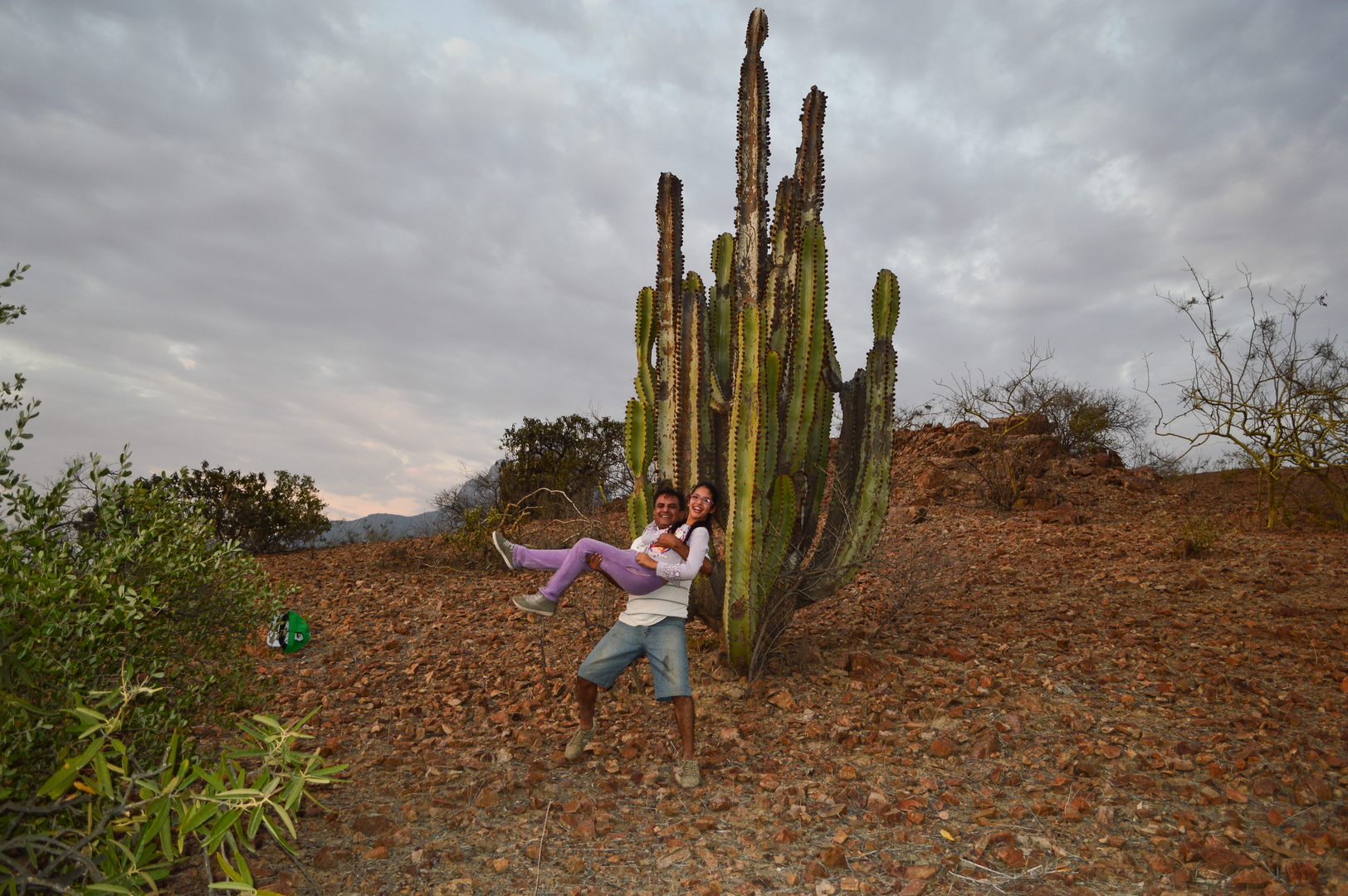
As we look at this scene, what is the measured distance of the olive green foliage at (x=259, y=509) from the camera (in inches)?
402

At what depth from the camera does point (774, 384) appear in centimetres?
479

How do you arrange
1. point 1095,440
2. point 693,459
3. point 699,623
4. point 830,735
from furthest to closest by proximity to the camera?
point 1095,440 < point 699,623 < point 693,459 < point 830,735

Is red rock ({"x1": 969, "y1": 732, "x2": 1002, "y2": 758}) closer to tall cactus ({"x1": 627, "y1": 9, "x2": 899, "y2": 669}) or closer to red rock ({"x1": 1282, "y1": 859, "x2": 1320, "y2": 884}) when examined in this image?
red rock ({"x1": 1282, "y1": 859, "x2": 1320, "y2": 884})

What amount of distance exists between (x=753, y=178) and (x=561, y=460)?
7776 millimetres

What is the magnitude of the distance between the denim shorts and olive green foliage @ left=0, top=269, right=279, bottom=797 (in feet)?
5.64

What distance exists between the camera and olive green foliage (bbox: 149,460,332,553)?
10203 mm

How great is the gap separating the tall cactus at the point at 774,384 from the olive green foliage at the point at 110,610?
8.88ft

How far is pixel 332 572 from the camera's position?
882 cm

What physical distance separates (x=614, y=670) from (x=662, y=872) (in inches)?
41.7

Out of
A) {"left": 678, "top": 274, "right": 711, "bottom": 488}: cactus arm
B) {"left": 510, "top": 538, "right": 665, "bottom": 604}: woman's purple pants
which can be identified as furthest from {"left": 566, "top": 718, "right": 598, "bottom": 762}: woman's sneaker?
{"left": 678, "top": 274, "right": 711, "bottom": 488}: cactus arm

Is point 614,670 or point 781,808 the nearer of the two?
point 781,808

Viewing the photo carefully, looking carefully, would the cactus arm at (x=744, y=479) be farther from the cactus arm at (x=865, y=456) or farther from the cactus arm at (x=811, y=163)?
the cactus arm at (x=811, y=163)

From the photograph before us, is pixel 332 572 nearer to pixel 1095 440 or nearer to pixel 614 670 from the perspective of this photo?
pixel 614 670

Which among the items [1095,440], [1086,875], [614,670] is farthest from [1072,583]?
[1095,440]
